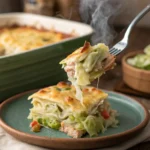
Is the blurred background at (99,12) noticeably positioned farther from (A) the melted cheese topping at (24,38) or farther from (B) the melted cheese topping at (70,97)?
(B) the melted cheese topping at (70,97)

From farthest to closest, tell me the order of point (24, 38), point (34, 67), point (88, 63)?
point (24, 38), point (34, 67), point (88, 63)

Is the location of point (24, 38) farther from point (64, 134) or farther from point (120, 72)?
point (64, 134)

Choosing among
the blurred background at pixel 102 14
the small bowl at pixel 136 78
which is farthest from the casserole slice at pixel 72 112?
the blurred background at pixel 102 14

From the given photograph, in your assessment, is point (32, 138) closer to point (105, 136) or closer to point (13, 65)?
point (105, 136)

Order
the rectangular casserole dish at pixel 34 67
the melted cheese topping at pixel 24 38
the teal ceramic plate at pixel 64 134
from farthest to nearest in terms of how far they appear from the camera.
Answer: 1. the melted cheese topping at pixel 24 38
2. the rectangular casserole dish at pixel 34 67
3. the teal ceramic plate at pixel 64 134

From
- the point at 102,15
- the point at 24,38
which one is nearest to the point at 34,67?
the point at 24,38
